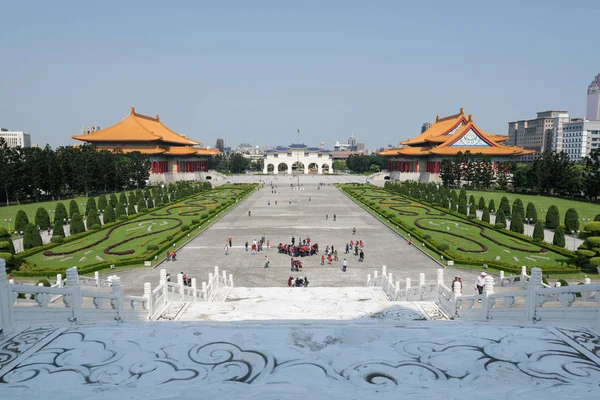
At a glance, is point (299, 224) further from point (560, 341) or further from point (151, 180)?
point (151, 180)

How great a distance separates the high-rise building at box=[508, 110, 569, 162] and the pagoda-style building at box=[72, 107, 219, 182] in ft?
410

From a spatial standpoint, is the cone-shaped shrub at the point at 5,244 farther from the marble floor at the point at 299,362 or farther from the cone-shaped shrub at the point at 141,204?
the cone-shaped shrub at the point at 141,204

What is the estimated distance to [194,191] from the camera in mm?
67000

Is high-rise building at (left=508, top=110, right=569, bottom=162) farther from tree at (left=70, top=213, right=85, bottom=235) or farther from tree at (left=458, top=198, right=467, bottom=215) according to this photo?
tree at (left=70, top=213, right=85, bottom=235)

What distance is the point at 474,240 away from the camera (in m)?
32.9

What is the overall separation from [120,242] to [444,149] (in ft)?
206

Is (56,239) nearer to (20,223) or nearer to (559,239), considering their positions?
(20,223)

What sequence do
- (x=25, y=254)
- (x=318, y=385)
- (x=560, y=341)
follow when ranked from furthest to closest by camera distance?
1. (x=25, y=254)
2. (x=560, y=341)
3. (x=318, y=385)

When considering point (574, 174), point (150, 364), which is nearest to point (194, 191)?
point (574, 174)

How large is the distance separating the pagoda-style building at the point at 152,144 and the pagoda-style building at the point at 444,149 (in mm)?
43599

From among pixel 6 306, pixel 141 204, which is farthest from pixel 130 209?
pixel 6 306

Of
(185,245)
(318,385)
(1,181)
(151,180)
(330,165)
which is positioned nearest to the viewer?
(318,385)

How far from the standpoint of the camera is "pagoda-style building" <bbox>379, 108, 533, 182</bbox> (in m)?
80.7

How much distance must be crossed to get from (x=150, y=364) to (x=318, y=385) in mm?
2695
